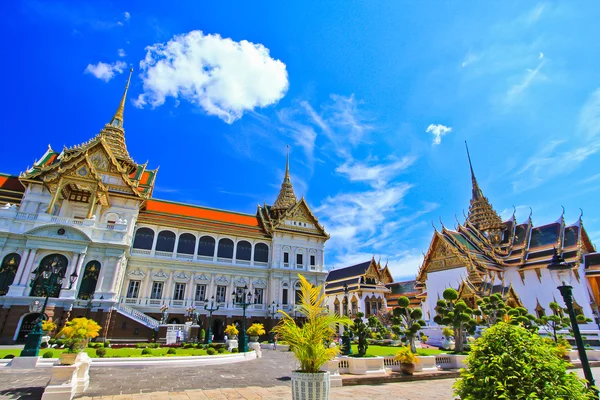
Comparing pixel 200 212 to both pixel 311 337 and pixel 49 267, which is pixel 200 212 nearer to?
pixel 49 267

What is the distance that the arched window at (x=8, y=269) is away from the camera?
1906 cm

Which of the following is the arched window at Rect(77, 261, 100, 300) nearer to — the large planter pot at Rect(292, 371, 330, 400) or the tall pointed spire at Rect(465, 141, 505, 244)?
the large planter pot at Rect(292, 371, 330, 400)

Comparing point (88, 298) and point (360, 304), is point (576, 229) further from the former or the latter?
point (88, 298)

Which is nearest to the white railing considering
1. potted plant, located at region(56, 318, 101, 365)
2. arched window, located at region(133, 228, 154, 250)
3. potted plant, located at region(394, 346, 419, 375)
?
arched window, located at region(133, 228, 154, 250)

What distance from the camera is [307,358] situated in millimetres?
5230

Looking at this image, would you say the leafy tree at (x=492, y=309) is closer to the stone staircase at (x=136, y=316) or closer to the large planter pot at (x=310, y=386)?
the large planter pot at (x=310, y=386)

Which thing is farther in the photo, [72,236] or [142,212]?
[142,212]

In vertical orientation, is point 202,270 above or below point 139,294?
above

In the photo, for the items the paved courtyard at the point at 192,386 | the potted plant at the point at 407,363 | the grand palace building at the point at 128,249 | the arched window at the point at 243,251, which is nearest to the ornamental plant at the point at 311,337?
the paved courtyard at the point at 192,386

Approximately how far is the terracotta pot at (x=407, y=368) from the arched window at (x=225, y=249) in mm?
20847

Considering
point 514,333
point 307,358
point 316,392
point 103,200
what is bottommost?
point 316,392

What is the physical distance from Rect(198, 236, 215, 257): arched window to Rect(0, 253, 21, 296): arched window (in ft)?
40.3

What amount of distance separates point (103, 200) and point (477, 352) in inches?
1061

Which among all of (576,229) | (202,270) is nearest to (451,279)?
(576,229)
